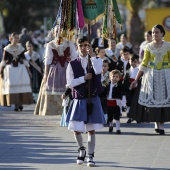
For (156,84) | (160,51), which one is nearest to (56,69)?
(156,84)

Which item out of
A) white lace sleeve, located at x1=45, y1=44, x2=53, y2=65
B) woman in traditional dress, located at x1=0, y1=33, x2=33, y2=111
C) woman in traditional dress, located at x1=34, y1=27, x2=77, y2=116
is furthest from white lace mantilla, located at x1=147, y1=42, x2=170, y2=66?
woman in traditional dress, located at x1=0, y1=33, x2=33, y2=111

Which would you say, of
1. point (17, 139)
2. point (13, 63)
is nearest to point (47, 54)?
point (17, 139)

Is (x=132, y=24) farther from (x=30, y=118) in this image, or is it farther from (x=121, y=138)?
(x=121, y=138)

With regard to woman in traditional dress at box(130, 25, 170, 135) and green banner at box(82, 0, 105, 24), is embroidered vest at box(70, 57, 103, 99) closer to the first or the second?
green banner at box(82, 0, 105, 24)

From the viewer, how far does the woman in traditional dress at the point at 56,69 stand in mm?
16891

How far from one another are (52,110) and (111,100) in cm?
203

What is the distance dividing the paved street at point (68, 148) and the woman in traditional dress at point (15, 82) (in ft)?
10.2

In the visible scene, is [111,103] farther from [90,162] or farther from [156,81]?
[90,162]

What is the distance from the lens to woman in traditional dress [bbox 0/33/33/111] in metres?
20.9

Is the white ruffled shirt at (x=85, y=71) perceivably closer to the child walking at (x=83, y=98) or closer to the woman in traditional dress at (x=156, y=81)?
the child walking at (x=83, y=98)

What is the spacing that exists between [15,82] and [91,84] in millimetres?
9711

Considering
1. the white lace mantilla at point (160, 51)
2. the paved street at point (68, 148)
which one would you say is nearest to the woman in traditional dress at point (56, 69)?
the paved street at point (68, 148)

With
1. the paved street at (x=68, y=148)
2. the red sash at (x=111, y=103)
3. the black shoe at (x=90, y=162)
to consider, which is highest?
the red sash at (x=111, y=103)

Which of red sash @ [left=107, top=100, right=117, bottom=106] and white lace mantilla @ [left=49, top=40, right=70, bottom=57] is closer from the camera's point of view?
red sash @ [left=107, top=100, right=117, bottom=106]
